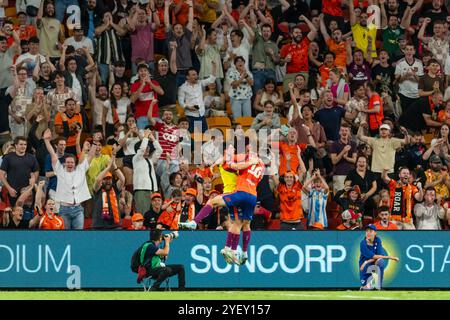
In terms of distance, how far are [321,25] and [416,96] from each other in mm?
2765

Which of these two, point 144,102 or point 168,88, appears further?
point 168,88

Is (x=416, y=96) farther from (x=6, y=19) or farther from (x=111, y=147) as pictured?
(x=6, y=19)

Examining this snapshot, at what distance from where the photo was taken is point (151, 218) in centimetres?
2506

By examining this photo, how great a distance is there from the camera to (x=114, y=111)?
28.2 m

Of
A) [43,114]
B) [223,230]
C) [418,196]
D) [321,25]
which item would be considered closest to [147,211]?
[223,230]

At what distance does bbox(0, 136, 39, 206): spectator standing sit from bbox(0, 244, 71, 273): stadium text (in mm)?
2059

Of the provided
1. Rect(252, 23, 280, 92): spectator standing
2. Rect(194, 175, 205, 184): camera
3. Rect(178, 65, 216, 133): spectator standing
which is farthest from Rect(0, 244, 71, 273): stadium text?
Rect(252, 23, 280, 92): spectator standing

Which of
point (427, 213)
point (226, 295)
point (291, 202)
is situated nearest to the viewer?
point (226, 295)

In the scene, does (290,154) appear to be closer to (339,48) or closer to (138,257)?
(339,48)

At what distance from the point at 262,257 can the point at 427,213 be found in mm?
3590

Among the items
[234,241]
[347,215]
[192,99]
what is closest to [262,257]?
[347,215]

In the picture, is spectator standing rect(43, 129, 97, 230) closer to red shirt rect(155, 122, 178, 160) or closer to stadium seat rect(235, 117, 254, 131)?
red shirt rect(155, 122, 178, 160)

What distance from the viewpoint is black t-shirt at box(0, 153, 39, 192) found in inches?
1017

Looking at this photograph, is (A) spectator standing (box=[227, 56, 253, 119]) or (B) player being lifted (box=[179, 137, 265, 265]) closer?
(B) player being lifted (box=[179, 137, 265, 265])
